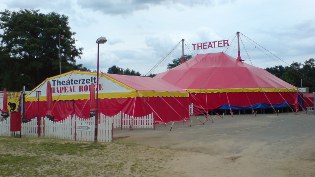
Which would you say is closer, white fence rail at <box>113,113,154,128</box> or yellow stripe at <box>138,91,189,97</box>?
white fence rail at <box>113,113,154,128</box>

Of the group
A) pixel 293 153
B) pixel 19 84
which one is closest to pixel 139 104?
pixel 293 153

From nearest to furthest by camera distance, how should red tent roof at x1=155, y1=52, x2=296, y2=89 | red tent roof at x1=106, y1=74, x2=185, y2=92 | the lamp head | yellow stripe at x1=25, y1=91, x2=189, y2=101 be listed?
the lamp head → yellow stripe at x1=25, y1=91, x2=189, y2=101 → red tent roof at x1=106, y1=74, x2=185, y2=92 → red tent roof at x1=155, y1=52, x2=296, y2=89

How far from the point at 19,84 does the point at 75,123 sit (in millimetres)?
34570

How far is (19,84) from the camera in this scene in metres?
47.9

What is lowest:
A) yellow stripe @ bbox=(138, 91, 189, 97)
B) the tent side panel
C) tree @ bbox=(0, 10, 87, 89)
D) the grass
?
the grass

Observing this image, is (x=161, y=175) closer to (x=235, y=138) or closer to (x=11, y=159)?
(x=11, y=159)

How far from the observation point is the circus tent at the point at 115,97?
2316cm

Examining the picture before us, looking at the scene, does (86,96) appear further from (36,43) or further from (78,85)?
(36,43)

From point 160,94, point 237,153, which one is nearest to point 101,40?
point 237,153

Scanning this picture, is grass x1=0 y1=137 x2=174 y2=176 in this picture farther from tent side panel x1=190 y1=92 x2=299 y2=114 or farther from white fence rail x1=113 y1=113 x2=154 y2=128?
tent side panel x1=190 y1=92 x2=299 y2=114

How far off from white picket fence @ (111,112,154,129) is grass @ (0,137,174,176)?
628 centimetres

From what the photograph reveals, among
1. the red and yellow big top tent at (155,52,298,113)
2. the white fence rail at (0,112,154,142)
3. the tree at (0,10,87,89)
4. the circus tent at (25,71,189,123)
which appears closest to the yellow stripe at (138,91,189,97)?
the circus tent at (25,71,189,123)

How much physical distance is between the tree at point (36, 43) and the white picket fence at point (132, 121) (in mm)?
27236

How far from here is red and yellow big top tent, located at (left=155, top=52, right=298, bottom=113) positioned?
33312 mm
